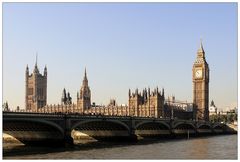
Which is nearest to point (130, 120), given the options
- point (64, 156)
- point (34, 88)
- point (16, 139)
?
point (16, 139)

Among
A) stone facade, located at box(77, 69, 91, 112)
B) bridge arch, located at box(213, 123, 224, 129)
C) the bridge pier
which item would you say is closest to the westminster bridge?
the bridge pier

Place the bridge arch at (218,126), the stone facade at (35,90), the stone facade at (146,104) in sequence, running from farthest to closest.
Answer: the stone facade at (35,90), the stone facade at (146,104), the bridge arch at (218,126)

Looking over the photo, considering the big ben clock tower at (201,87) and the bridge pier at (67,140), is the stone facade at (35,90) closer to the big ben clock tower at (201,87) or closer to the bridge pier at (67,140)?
the big ben clock tower at (201,87)

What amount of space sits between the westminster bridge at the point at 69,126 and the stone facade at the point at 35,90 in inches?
3434

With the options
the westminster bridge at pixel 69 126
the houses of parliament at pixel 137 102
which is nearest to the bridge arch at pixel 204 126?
the houses of parliament at pixel 137 102

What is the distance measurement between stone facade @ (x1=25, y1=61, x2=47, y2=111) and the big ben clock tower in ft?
172

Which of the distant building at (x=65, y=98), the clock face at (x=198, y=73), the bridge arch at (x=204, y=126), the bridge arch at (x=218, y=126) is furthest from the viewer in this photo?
the distant building at (x=65, y=98)

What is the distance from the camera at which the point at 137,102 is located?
118938 millimetres

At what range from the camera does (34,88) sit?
161375mm

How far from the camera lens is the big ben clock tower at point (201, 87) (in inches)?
5364

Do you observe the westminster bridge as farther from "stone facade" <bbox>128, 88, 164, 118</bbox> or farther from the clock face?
the clock face

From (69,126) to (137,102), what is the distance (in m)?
70.9

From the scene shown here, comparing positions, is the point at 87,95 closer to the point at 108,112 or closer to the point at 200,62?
the point at 108,112

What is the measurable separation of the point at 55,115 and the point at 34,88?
381 ft
